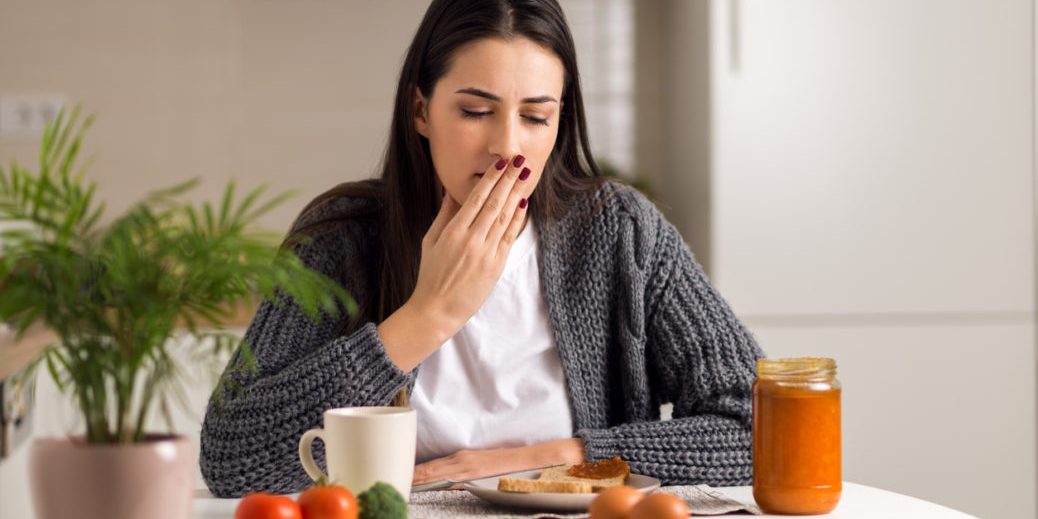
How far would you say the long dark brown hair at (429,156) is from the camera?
150cm

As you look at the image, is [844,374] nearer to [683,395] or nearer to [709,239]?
[709,239]

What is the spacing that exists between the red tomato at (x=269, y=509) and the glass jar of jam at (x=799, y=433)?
1.40 feet

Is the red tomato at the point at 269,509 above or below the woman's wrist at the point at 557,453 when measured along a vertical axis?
above

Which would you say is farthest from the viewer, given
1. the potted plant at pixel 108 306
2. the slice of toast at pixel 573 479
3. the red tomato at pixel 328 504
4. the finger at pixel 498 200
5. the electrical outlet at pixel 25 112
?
the electrical outlet at pixel 25 112

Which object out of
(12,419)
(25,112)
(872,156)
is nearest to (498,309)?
(12,419)

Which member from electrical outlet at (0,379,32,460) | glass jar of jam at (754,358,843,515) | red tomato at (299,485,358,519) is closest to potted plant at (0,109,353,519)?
red tomato at (299,485,358,519)

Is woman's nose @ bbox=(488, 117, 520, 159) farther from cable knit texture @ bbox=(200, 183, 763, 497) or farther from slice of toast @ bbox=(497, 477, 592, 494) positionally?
slice of toast @ bbox=(497, 477, 592, 494)

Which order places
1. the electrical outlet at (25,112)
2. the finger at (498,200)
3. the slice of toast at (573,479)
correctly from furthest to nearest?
the electrical outlet at (25,112), the finger at (498,200), the slice of toast at (573,479)

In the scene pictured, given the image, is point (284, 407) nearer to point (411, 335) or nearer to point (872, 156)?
point (411, 335)

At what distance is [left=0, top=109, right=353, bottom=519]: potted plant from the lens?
2.34 ft

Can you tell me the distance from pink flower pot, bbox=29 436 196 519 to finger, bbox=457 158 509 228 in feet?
2.38

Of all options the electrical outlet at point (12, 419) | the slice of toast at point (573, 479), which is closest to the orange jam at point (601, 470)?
the slice of toast at point (573, 479)

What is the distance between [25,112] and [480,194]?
1.89m

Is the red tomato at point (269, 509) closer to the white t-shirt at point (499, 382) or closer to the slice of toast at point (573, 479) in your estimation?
the slice of toast at point (573, 479)
